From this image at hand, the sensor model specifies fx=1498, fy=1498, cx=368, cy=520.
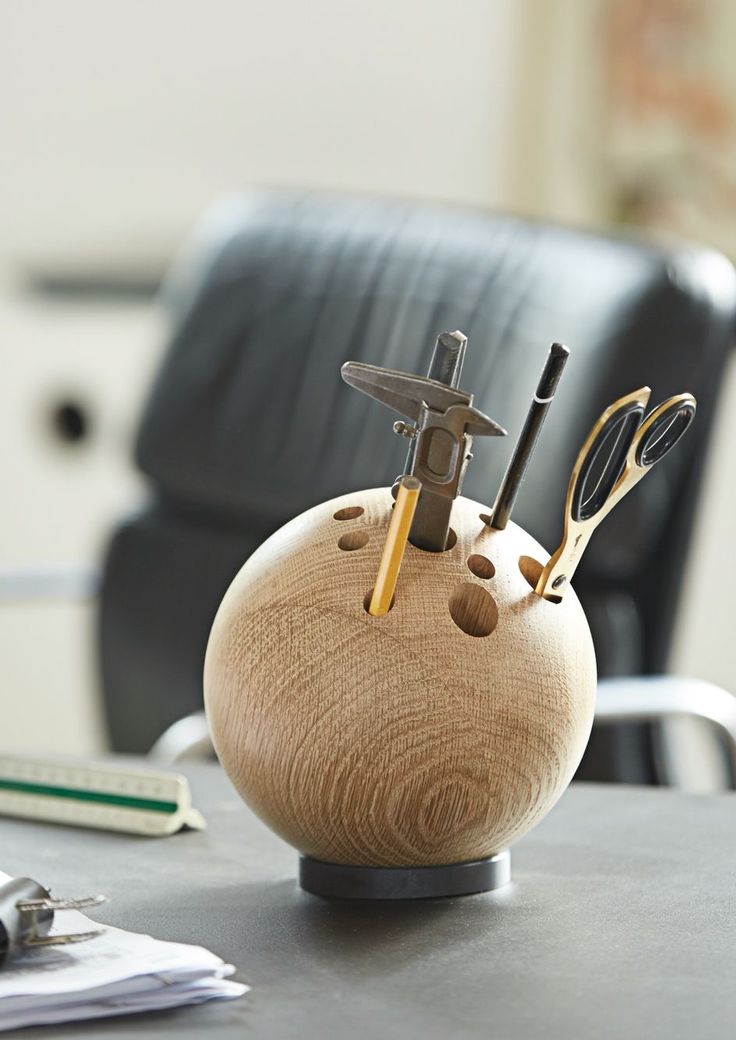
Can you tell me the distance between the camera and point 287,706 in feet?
2.06

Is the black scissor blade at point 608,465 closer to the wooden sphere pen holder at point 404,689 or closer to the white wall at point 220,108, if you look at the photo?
the wooden sphere pen holder at point 404,689

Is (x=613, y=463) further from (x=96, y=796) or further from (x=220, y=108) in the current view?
(x=220, y=108)

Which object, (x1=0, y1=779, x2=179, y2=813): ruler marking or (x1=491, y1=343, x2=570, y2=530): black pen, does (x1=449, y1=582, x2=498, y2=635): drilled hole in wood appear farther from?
(x1=0, y1=779, x2=179, y2=813): ruler marking

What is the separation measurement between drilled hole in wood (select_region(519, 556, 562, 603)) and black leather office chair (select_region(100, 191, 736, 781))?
684 millimetres

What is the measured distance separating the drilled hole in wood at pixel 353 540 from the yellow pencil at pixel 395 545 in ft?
0.08

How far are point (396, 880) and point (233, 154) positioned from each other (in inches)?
80.5

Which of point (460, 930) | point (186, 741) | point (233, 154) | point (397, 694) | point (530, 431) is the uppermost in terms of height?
point (233, 154)

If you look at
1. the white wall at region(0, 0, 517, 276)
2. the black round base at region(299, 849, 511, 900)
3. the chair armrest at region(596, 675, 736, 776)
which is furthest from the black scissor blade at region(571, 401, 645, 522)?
the white wall at region(0, 0, 517, 276)

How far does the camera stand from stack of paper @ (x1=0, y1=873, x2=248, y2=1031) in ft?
1.74

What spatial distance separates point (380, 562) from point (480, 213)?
1.06 metres

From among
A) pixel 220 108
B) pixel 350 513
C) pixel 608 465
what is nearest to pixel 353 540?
pixel 350 513

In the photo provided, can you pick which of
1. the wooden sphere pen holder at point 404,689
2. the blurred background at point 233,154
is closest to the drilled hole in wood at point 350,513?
the wooden sphere pen holder at point 404,689

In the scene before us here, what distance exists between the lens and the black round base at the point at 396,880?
668 millimetres

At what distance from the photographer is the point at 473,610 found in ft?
2.11
